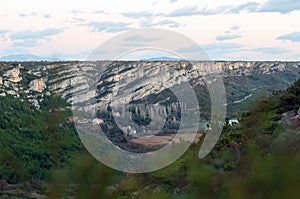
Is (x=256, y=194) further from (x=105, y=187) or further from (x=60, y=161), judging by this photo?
(x=60, y=161)

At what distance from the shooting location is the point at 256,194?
5.95 feet

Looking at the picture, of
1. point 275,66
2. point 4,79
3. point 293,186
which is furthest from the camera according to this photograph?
point 275,66

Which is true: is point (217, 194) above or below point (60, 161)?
below

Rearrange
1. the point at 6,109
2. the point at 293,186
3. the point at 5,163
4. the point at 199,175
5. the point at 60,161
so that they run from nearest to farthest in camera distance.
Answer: the point at 293,186 → the point at 199,175 → the point at 60,161 → the point at 5,163 → the point at 6,109

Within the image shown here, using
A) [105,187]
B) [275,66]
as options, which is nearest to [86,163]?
[105,187]

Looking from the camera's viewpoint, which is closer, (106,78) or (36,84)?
(106,78)

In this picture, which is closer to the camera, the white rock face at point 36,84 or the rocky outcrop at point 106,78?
the rocky outcrop at point 106,78

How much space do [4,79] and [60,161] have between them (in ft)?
177

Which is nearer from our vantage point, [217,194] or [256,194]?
[256,194]

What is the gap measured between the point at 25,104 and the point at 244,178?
47.9 m

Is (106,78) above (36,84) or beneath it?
above

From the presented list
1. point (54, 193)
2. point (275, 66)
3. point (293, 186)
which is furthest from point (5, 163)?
point (275, 66)

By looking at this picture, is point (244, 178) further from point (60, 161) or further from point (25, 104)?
point (25, 104)

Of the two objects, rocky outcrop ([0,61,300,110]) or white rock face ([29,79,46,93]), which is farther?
white rock face ([29,79,46,93])
